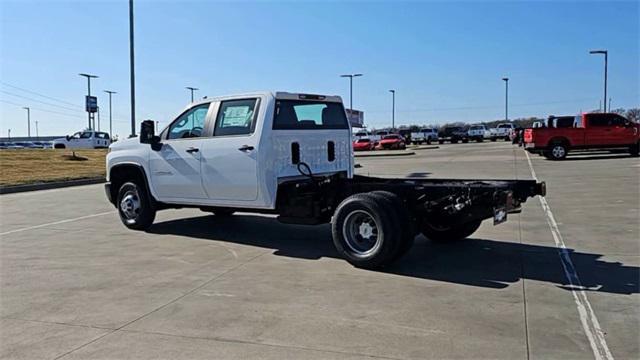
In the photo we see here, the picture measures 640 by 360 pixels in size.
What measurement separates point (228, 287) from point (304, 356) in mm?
2034

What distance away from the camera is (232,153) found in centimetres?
781

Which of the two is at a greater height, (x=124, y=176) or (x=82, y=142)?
(x=82, y=142)

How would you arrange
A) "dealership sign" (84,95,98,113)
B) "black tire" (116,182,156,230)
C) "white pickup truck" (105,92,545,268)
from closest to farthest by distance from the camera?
"white pickup truck" (105,92,545,268) → "black tire" (116,182,156,230) → "dealership sign" (84,95,98,113)

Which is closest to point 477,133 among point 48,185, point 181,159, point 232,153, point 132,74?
point 132,74

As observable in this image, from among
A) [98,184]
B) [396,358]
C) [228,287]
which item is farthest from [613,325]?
[98,184]

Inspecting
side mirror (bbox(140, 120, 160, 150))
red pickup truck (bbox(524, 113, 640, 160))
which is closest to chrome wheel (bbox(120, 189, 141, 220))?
side mirror (bbox(140, 120, 160, 150))

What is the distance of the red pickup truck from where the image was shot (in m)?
26.9

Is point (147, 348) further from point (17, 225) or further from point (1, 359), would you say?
point (17, 225)

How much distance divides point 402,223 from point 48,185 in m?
15.2

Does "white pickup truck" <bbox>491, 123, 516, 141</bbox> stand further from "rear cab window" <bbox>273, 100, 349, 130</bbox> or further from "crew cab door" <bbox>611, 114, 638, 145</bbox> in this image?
"rear cab window" <bbox>273, 100, 349, 130</bbox>

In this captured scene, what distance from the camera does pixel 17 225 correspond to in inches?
404

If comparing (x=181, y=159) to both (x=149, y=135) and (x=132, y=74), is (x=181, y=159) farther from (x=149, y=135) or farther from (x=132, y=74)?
(x=132, y=74)

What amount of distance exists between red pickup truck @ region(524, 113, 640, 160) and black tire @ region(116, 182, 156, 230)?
73.7 feet

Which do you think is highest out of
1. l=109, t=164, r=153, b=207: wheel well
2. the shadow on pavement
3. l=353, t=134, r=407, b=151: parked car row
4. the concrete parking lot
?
l=353, t=134, r=407, b=151: parked car row
